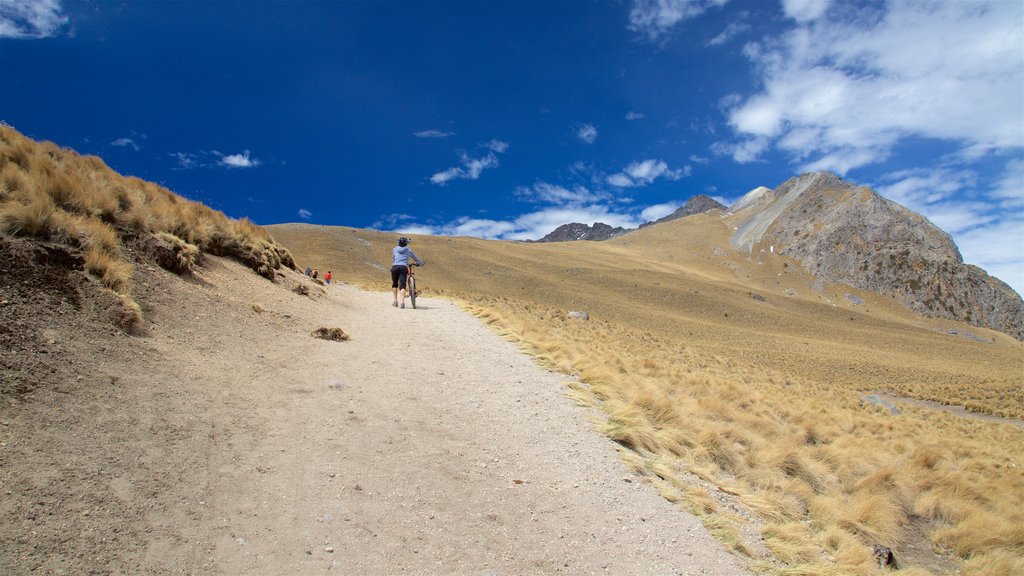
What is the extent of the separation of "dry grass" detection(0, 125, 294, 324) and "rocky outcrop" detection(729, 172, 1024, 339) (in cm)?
9317

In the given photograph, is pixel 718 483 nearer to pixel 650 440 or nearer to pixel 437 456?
A: pixel 650 440

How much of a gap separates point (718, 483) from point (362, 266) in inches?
1808

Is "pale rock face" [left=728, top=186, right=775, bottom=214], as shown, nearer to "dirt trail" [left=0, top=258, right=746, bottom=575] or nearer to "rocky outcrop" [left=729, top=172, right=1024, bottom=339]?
"rocky outcrop" [left=729, top=172, right=1024, bottom=339]

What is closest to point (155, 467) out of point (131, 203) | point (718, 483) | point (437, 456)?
point (437, 456)

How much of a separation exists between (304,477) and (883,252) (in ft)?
327

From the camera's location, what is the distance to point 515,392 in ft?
26.8

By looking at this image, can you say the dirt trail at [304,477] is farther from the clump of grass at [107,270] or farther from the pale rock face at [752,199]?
the pale rock face at [752,199]

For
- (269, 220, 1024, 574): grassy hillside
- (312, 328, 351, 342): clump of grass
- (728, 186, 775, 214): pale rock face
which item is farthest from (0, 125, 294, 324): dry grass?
(728, 186, 775, 214): pale rock face

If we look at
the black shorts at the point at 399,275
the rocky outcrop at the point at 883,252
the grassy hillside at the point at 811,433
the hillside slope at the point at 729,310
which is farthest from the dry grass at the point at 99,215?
the rocky outcrop at the point at 883,252

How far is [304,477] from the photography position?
453 cm

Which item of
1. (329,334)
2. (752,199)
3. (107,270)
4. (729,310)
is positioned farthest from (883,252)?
(107,270)

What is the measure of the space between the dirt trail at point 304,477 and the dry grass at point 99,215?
39.7 inches

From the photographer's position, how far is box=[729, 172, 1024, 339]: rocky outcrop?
75125 millimetres

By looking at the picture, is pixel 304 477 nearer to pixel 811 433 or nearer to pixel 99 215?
pixel 99 215
